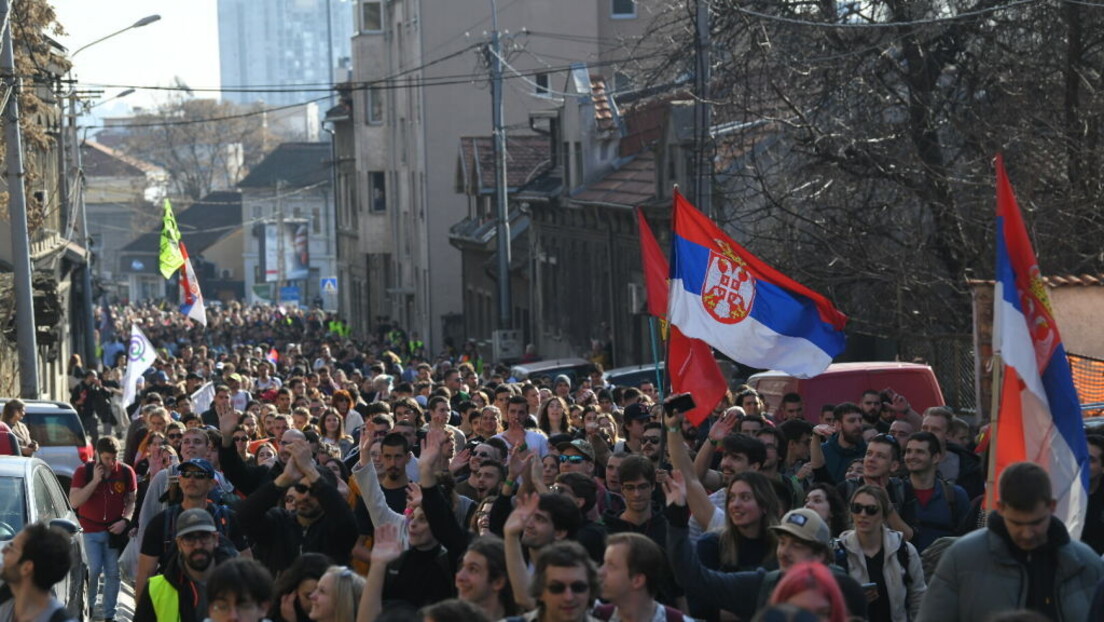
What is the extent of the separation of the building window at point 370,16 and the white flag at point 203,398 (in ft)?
146

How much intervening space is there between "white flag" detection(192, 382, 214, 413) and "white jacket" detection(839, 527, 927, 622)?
1389 centimetres

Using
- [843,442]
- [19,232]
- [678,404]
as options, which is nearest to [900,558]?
[678,404]

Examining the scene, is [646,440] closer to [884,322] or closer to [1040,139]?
[1040,139]

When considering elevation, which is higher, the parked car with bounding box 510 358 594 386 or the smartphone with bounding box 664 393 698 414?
the smartphone with bounding box 664 393 698 414

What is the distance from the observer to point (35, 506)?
11.3 m

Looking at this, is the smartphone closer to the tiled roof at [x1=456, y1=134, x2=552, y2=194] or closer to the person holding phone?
the person holding phone

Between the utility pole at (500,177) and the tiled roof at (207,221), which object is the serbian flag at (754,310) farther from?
the tiled roof at (207,221)

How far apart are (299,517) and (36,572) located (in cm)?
238

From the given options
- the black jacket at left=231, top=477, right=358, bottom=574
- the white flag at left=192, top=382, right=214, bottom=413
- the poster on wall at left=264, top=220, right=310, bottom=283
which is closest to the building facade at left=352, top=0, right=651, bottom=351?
the white flag at left=192, top=382, right=214, bottom=413

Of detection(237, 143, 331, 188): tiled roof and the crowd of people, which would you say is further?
detection(237, 143, 331, 188): tiled roof

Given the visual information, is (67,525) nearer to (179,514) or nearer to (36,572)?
(179,514)

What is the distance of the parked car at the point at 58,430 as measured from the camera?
19750 mm

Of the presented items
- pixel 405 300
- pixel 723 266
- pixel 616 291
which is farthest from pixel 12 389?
pixel 405 300

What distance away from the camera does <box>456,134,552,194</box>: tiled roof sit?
47.9 m
